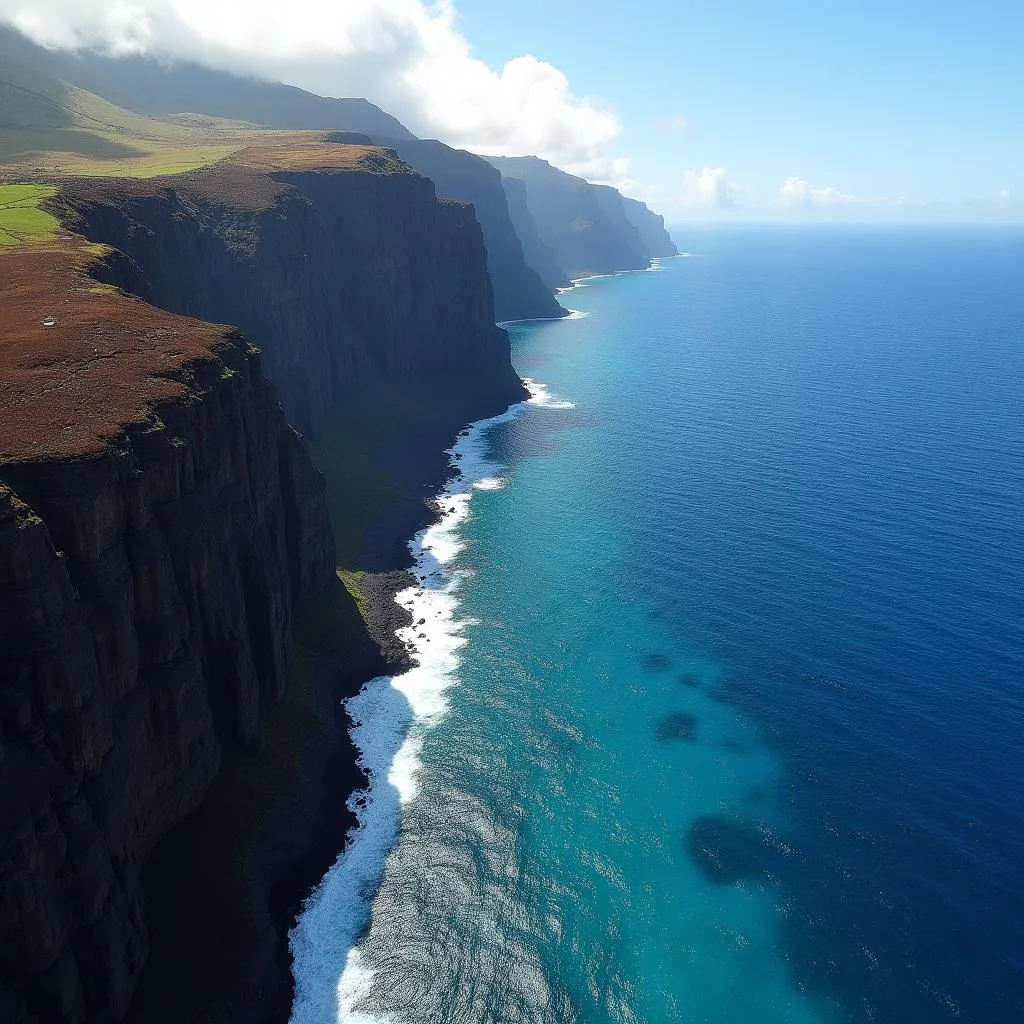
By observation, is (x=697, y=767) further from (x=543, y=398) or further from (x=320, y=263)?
(x=543, y=398)

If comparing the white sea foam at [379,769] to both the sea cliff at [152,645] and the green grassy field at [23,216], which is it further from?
the green grassy field at [23,216]

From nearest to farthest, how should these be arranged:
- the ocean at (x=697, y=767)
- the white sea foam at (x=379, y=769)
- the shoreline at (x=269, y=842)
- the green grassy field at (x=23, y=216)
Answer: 1. the shoreline at (x=269, y=842)
2. the white sea foam at (x=379, y=769)
3. the ocean at (x=697, y=767)
4. the green grassy field at (x=23, y=216)

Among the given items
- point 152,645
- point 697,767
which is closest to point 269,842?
point 152,645

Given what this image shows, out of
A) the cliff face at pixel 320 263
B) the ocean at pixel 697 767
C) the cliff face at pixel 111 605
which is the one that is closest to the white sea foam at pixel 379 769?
the ocean at pixel 697 767

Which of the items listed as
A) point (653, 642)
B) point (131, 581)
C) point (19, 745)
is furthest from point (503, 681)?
point (19, 745)

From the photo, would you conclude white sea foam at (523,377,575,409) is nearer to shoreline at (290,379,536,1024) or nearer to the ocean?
the ocean

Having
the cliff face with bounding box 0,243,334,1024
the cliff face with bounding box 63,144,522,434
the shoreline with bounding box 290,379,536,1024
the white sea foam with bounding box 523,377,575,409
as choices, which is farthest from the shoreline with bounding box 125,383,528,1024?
the white sea foam with bounding box 523,377,575,409

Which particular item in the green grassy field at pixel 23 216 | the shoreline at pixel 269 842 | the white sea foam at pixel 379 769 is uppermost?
the green grassy field at pixel 23 216
